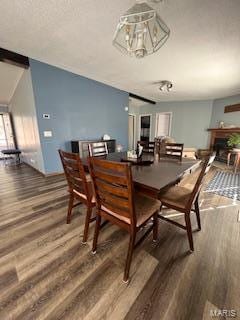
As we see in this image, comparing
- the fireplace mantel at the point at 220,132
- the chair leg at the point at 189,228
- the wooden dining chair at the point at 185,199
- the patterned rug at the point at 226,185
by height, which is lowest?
the patterned rug at the point at 226,185

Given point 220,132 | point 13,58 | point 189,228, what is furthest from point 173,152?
point 220,132

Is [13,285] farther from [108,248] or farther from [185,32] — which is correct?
[185,32]

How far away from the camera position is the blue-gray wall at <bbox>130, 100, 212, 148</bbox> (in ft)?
20.0

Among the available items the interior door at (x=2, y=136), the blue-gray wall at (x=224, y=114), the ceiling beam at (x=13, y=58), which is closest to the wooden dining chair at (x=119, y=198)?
the ceiling beam at (x=13, y=58)

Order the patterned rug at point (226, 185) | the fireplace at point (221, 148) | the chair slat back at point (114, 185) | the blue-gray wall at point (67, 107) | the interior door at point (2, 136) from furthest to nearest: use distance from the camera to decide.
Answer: the interior door at point (2, 136) < the fireplace at point (221, 148) < the blue-gray wall at point (67, 107) < the patterned rug at point (226, 185) < the chair slat back at point (114, 185)

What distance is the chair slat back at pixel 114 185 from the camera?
3.01ft

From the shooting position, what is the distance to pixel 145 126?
7848 millimetres

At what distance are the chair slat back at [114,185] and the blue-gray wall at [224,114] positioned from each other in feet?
20.1

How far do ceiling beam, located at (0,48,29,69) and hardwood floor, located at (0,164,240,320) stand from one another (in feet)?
9.16

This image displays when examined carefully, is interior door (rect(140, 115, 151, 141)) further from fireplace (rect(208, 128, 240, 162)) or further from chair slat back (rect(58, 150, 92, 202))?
chair slat back (rect(58, 150, 92, 202))

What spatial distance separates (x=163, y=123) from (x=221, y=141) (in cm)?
278

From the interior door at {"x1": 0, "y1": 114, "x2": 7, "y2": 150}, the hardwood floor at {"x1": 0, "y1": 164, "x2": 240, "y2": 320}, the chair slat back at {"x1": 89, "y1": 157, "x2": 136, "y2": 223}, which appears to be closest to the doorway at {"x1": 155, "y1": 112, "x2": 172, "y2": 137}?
the hardwood floor at {"x1": 0, "y1": 164, "x2": 240, "y2": 320}

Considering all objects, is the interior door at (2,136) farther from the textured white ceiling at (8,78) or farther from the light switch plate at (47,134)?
the light switch plate at (47,134)

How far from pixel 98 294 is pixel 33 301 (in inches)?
18.1
